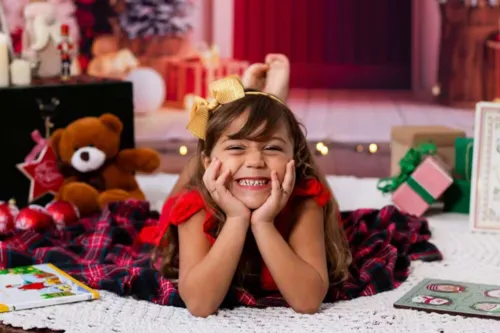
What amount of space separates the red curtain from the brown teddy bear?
2.48 metres

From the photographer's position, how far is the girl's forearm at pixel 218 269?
1.47m

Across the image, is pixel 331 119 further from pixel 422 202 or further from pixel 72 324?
pixel 72 324

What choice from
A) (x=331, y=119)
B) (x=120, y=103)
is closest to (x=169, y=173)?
(x=120, y=103)

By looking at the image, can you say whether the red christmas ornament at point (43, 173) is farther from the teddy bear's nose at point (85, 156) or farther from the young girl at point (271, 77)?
the young girl at point (271, 77)

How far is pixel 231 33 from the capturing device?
476 centimetres

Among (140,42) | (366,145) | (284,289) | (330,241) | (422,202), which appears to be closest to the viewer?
(284,289)

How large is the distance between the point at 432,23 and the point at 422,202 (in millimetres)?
2639

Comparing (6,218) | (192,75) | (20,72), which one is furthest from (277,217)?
(192,75)

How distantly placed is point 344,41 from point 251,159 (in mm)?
3552

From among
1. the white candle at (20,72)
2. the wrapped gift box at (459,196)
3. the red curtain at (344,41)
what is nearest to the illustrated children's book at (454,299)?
the wrapped gift box at (459,196)

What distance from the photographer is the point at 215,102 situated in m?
1.60

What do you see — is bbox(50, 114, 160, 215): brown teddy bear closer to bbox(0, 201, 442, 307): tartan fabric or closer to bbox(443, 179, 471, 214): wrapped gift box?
bbox(0, 201, 442, 307): tartan fabric

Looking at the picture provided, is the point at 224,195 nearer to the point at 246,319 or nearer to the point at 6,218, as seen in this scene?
the point at 246,319

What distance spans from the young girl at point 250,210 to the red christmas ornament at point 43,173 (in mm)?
756
